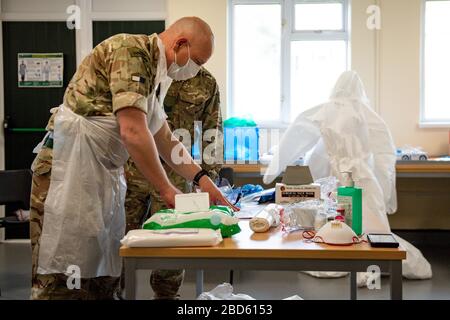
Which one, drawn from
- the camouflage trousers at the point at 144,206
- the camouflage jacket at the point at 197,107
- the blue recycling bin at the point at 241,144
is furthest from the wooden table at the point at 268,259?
the blue recycling bin at the point at 241,144

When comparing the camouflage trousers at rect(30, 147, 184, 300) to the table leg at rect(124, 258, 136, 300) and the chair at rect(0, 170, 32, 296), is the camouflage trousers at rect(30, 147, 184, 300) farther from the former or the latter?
the chair at rect(0, 170, 32, 296)

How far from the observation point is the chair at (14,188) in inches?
145

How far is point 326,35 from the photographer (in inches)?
187

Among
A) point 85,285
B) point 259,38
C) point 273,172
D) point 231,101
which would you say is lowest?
point 85,285

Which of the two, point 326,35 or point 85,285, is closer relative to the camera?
point 85,285

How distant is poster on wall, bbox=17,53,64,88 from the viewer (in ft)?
15.9

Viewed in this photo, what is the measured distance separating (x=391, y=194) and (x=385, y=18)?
1788 mm

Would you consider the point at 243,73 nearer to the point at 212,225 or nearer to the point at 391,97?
the point at 391,97

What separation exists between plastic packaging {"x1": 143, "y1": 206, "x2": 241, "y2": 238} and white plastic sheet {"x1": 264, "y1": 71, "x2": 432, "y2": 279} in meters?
1.82

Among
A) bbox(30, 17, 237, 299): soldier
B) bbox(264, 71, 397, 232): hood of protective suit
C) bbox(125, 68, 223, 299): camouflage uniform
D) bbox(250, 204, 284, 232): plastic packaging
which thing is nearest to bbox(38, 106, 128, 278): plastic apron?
bbox(30, 17, 237, 299): soldier

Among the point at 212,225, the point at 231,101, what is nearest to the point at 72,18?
the point at 231,101

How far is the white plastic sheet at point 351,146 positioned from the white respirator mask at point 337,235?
1.81m

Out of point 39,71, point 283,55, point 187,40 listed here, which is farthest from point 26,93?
point 187,40

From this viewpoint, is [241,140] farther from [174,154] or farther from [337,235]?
[337,235]
